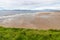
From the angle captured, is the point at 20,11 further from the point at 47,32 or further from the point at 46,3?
the point at 47,32

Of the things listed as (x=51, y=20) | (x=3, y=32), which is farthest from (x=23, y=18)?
(x=3, y=32)

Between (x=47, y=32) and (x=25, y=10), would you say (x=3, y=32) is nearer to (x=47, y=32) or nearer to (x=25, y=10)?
(x=47, y=32)

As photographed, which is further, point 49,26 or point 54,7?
point 54,7

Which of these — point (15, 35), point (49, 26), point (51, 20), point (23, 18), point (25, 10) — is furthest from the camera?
point (25, 10)

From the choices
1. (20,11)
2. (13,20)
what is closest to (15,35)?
(13,20)

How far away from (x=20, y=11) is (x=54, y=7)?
2.82ft

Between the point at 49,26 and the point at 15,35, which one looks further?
the point at 49,26

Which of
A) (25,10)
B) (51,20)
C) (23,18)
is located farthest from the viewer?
(25,10)

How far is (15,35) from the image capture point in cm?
295

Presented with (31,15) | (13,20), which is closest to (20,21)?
(13,20)

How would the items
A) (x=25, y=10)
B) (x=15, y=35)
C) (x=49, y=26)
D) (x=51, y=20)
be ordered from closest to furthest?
1. (x=15, y=35)
2. (x=49, y=26)
3. (x=51, y=20)
4. (x=25, y=10)

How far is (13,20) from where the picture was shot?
13.6 ft

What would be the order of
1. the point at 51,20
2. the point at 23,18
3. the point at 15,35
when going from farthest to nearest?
1. the point at 23,18
2. the point at 51,20
3. the point at 15,35

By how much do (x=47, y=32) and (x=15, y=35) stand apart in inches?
20.6
